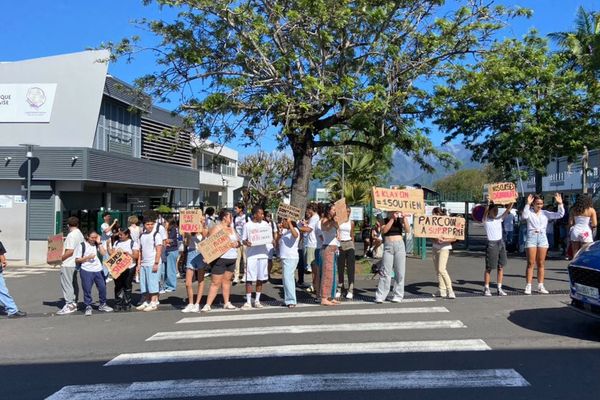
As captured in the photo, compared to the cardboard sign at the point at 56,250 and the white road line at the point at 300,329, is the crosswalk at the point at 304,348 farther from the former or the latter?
the cardboard sign at the point at 56,250

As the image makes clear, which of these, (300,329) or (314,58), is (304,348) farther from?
(314,58)

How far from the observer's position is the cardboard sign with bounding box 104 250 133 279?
407 inches

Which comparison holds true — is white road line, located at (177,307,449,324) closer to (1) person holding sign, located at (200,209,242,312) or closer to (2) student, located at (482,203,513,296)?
(1) person holding sign, located at (200,209,242,312)

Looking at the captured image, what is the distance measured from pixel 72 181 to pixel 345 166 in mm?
19707

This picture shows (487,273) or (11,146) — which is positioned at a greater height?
(11,146)

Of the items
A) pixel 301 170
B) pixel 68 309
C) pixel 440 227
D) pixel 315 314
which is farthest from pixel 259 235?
pixel 301 170

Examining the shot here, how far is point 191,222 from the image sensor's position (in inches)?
486

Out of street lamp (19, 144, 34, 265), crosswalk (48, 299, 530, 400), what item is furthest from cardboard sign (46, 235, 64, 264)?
street lamp (19, 144, 34, 265)

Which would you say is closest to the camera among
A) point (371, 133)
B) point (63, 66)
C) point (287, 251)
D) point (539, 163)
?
point (287, 251)

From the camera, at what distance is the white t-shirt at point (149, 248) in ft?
33.8

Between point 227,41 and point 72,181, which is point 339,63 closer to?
A: point 227,41

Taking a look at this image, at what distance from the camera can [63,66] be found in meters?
21.5

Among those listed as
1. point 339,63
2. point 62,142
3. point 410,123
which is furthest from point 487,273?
point 62,142

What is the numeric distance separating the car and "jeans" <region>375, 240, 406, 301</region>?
10.2 feet
